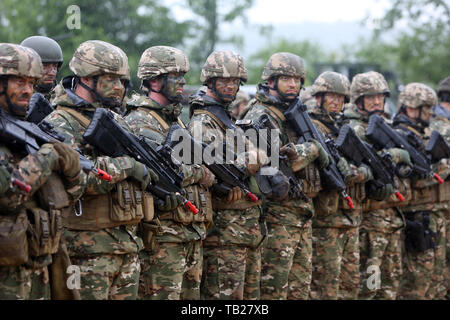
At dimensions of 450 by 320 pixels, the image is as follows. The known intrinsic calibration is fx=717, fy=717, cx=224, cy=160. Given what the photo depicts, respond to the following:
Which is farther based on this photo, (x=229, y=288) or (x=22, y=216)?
(x=229, y=288)

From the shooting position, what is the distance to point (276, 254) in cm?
706

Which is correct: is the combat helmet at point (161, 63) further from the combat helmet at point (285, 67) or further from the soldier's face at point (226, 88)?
the combat helmet at point (285, 67)

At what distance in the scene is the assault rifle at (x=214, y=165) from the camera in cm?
569

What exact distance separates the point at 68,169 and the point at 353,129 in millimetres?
4313

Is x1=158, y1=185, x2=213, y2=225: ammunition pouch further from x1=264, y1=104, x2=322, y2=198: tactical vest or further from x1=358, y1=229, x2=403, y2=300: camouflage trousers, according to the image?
x1=358, y1=229, x2=403, y2=300: camouflage trousers

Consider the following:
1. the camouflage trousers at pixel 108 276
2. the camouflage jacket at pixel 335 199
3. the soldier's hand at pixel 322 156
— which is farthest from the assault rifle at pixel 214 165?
the camouflage jacket at pixel 335 199

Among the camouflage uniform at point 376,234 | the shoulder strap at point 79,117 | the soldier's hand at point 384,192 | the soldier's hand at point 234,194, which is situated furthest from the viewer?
the camouflage uniform at point 376,234

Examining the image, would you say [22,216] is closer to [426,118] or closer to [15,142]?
[15,142]

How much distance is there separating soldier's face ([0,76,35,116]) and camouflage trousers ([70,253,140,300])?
3.96 feet

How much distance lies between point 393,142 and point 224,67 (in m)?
3.11

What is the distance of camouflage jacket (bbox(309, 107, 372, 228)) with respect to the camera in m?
7.71

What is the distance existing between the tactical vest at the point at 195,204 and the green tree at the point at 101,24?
5993mm

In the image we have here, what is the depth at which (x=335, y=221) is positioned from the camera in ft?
25.9
